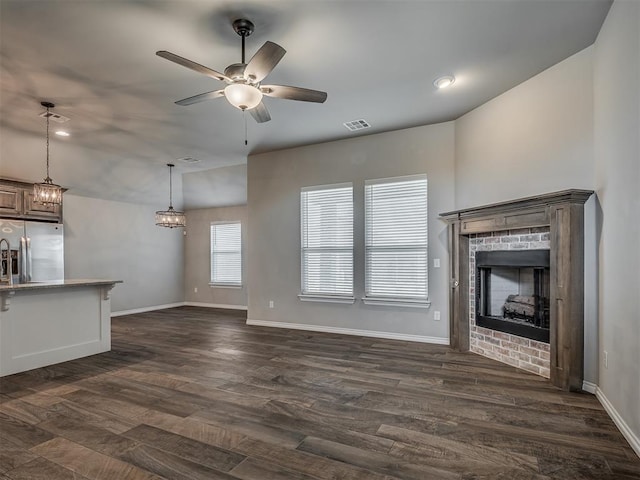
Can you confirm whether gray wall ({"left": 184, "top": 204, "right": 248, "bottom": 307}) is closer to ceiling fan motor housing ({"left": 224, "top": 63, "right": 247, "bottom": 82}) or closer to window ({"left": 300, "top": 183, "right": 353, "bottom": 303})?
window ({"left": 300, "top": 183, "right": 353, "bottom": 303})

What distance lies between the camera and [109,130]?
5.17m

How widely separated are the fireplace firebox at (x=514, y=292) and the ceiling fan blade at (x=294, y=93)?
2797mm

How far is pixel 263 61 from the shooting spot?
253 centimetres

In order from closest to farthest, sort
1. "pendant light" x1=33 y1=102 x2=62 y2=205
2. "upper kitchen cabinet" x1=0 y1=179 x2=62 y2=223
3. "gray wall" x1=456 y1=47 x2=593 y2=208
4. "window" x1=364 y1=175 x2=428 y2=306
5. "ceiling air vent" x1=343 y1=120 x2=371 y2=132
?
"gray wall" x1=456 y1=47 x2=593 y2=208
"pendant light" x1=33 y1=102 x2=62 y2=205
"ceiling air vent" x1=343 y1=120 x2=371 y2=132
"window" x1=364 y1=175 x2=428 y2=306
"upper kitchen cabinet" x1=0 y1=179 x2=62 y2=223

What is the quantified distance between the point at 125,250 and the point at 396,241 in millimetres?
6343

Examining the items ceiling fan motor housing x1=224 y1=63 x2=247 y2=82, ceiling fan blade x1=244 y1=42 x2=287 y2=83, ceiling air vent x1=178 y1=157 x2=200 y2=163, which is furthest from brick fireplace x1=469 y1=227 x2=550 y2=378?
ceiling air vent x1=178 y1=157 x2=200 y2=163

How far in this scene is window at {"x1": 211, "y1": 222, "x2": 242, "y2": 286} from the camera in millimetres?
8852

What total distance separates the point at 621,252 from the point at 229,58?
363cm

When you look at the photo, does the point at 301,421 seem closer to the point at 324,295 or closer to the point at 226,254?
the point at 324,295

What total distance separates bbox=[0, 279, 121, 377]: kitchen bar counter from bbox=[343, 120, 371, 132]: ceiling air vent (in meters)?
3.93

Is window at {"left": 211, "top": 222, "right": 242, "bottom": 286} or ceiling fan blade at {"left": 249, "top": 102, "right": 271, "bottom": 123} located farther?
window at {"left": 211, "top": 222, "right": 242, "bottom": 286}

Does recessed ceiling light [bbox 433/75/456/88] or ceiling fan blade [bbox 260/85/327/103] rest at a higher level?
recessed ceiling light [bbox 433/75/456/88]

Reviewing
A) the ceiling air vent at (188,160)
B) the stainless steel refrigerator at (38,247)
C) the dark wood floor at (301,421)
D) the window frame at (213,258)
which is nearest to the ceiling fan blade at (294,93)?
the dark wood floor at (301,421)

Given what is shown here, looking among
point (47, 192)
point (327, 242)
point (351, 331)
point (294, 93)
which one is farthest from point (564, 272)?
point (47, 192)
